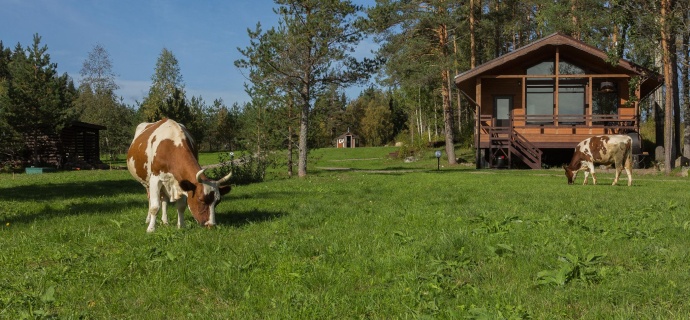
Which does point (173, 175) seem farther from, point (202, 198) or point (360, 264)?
point (360, 264)

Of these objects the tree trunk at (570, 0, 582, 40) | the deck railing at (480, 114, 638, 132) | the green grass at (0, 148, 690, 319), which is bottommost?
the green grass at (0, 148, 690, 319)

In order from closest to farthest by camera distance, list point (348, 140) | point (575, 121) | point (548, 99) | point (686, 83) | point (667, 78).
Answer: point (667, 78) < point (575, 121) < point (686, 83) < point (548, 99) < point (348, 140)

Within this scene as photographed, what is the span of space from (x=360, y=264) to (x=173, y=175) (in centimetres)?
421

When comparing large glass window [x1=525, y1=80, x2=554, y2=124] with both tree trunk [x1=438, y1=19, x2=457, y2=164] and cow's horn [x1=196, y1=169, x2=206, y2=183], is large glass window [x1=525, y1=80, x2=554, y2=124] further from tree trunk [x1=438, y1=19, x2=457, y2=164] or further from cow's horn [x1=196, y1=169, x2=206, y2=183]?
cow's horn [x1=196, y1=169, x2=206, y2=183]

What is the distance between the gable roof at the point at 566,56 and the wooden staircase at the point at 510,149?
346 cm

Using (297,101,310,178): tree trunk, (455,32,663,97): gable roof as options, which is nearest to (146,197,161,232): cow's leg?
(297,101,310,178): tree trunk

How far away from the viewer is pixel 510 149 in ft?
86.2

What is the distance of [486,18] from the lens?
3525 centimetres

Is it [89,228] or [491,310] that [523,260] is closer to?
[491,310]

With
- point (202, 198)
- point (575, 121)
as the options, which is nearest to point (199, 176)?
point (202, 198)

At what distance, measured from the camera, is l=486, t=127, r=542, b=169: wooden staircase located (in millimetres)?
26062

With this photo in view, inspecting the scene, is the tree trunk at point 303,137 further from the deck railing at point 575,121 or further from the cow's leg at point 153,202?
the cow's leg at point 153,202

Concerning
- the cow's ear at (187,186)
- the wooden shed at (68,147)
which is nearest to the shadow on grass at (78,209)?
the cow's ear at (187,186)

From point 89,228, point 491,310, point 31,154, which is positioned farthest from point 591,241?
point 31,154
